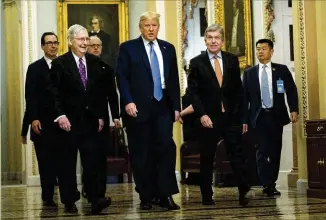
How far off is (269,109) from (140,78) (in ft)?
7.92

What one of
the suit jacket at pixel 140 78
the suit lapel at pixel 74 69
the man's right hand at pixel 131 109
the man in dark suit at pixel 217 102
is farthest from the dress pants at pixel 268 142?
the suit lapel at pixel 74 69

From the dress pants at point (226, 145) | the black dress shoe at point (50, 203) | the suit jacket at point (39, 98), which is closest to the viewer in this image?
the dress pants at point (226, 145)

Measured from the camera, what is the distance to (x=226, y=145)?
7152mm

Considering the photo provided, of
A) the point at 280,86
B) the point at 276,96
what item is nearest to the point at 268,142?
the point at 276,96

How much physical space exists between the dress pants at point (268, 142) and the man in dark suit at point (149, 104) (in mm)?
2134

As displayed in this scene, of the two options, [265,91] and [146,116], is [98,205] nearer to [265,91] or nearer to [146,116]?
[146,116]

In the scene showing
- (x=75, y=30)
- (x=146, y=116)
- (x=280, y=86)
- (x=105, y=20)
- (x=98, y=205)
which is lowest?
(x=98, y=205)

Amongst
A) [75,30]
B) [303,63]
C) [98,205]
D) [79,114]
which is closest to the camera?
[98,205]

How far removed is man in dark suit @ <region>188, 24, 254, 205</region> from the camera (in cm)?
710

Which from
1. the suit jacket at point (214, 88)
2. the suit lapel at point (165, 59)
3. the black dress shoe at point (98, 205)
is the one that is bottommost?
the black dress shoe at point (98, 205)

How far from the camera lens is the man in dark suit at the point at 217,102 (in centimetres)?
710

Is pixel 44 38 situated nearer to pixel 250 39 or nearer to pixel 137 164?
pixel 137 164

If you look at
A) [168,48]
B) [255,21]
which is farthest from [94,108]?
[255,21]

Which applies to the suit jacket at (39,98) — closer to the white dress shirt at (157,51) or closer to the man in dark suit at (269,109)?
the white dress shirt at (157,51)
